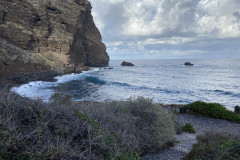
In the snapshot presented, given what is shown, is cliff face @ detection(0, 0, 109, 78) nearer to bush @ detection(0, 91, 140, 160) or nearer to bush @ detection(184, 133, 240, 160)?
bush @ detection(0, 91, 140, 160)

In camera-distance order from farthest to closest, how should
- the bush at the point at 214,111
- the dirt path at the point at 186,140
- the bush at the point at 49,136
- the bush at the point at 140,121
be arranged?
the bush at the point at 214,111, the dirt path at the point at 186,140, the bush at the point at 140,121, the bush at the point at 49,136

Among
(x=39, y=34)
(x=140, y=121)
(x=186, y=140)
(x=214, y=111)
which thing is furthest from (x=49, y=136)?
(x=39, y=34)

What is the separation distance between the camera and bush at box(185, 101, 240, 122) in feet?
41.5

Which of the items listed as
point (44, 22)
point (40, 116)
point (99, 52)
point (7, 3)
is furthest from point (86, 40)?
point (40, 116)

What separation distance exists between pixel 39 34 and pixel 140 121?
50.8 meters

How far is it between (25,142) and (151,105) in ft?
17.3

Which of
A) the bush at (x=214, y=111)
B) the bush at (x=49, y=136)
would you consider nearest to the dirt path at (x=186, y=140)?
the bush at (x=214, y=111)

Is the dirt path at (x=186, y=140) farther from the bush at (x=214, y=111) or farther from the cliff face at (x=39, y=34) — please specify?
the cliff face at (x=39, y=34)

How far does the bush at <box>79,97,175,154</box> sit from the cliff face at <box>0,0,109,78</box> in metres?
30.2

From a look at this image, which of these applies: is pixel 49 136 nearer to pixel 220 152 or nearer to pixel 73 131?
pixel 73 131

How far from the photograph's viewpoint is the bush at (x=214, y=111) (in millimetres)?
12645

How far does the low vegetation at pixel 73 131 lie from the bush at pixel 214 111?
26.0 feet

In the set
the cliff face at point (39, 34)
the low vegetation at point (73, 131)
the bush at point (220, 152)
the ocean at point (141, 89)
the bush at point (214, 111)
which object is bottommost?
the ocean at point (141, 89)

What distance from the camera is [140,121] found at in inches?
267
